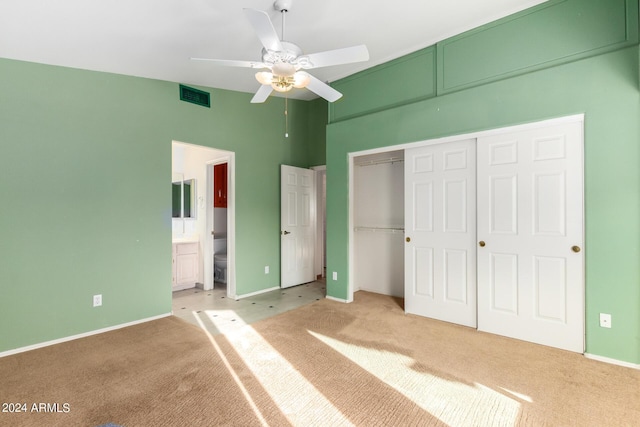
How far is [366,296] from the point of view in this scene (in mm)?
4461

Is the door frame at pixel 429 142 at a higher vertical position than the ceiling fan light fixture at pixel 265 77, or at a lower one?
lower

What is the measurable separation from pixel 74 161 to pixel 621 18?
4940 mm

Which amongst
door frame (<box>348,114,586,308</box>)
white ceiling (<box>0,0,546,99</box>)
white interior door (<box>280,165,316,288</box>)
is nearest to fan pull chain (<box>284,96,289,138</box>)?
white interior door (<box>280,165,316,288</box>)

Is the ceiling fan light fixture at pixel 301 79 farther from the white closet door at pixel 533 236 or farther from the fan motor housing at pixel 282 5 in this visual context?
the white closet door at pixel 533 236

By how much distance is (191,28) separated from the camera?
8.57ft

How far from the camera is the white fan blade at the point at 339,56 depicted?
209cm

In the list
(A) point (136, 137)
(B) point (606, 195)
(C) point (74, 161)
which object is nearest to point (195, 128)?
(A) point (136, 137)

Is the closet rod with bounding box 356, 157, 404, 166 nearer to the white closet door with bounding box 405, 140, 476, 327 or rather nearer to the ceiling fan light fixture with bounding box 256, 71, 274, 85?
the white closet door with bounding box 405, 140, 476, 327

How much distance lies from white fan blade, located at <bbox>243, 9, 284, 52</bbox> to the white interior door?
2869mm

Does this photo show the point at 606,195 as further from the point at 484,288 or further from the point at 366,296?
the point at 366,296

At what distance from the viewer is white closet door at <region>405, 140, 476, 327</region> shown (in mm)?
3207

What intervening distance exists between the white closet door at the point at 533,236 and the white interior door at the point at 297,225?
2.86 metres

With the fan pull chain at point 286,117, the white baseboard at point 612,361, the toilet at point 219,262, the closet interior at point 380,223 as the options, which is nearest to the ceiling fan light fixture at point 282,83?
the closet interior at point 380,223

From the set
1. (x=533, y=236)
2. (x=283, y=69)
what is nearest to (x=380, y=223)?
(x=533, y=236)
